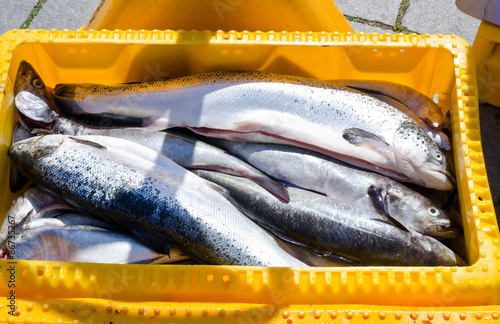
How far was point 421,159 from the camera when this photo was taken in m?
2.01

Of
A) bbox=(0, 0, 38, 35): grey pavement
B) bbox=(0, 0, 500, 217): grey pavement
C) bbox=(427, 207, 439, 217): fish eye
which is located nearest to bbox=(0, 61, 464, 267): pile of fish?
bbox=(427, 207, 439, 217): fish eye

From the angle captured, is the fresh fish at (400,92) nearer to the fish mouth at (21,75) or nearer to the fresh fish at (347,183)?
the fresh fish at (347,183)

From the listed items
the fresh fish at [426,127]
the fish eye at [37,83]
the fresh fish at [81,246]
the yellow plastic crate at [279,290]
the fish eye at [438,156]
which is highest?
the fish eye at [37,83]

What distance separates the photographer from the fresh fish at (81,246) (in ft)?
6.12

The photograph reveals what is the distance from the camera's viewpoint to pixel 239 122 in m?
2.12

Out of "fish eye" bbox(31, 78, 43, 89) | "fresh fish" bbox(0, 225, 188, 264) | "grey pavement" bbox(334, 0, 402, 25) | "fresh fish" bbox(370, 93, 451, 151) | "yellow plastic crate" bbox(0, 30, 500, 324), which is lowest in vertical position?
"fresh fish" bbox(0, 225, 188, 264)

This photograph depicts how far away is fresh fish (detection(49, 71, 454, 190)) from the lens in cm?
205

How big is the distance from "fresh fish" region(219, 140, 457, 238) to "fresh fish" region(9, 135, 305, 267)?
1.00ft

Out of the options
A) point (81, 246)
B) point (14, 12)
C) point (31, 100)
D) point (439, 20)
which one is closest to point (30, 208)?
point (81, 246)

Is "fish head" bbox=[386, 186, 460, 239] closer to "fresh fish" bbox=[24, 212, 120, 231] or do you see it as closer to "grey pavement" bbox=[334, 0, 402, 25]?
"fresh fish" bbox=[24, 212, 120, 231]

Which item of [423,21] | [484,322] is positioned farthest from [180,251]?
[423,21]

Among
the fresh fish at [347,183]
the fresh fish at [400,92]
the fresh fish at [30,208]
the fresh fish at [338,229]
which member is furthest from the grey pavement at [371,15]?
the fresh fish at [338,229]

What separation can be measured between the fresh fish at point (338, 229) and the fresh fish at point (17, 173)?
3.30 ft

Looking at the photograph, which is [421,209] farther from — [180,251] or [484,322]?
[180,251]
